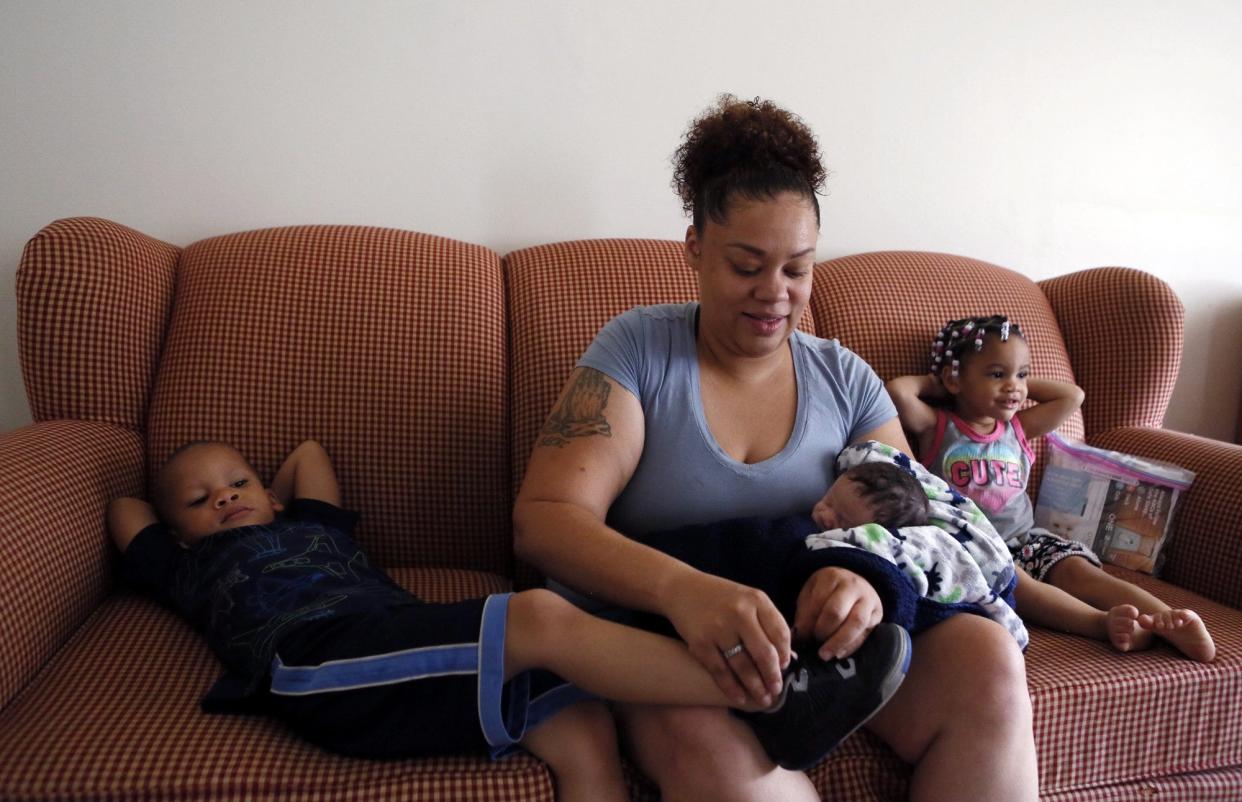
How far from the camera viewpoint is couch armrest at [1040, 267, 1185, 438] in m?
1.77

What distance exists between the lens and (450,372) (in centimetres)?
151

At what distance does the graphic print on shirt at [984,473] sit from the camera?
5.14 ft

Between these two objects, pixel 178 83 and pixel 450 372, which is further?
pixel 178 83

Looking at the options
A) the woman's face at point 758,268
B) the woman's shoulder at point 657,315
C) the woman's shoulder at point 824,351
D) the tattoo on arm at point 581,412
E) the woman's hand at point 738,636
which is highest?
the woman's face at point 758,268

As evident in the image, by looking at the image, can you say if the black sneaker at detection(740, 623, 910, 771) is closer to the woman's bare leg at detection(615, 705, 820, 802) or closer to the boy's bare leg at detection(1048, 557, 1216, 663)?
the woman's bare leg at detection(615, 705, 820, 802)

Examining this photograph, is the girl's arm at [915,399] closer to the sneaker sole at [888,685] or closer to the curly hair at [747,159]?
the curly hair at [747,159]

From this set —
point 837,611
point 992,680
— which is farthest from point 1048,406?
point 837,611

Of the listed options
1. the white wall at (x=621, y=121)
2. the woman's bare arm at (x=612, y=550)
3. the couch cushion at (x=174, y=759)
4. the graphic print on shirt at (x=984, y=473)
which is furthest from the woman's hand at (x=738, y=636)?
the white wall at (x=621, y=121)

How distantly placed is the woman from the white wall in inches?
26.8

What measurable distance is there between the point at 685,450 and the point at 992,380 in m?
0.79

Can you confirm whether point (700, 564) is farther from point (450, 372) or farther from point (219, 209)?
point (219, 209)

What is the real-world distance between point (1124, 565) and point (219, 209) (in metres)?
2.07

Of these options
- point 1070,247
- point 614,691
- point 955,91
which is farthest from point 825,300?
point 614,691

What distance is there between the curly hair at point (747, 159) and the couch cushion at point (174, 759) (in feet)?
2.71
